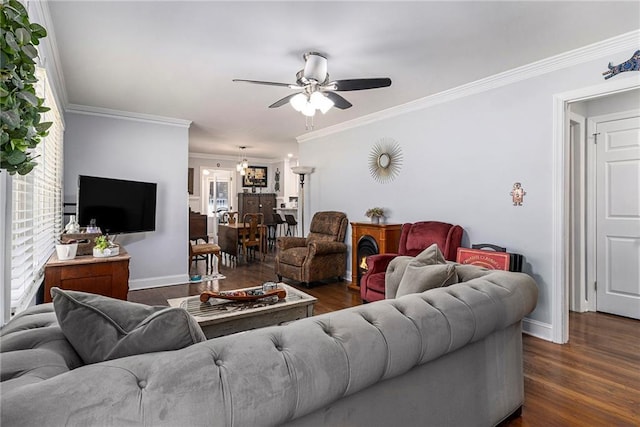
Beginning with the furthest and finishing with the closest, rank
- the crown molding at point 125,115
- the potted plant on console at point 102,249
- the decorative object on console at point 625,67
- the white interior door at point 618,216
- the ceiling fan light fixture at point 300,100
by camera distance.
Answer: the crown molding at point 125,115 → the white interior door at point 618,216 → the potted plant on console at point 102,249 → the ceiling fan light fixture at point 300,100 → the decorative object on console at point 625,67

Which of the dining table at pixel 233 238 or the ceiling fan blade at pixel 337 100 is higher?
the ceiling fan blade at pixel 337 100

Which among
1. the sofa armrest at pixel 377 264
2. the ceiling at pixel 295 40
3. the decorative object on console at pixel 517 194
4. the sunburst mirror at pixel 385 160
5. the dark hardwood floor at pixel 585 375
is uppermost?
the ceiling at pixel 295 40

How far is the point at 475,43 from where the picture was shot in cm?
271

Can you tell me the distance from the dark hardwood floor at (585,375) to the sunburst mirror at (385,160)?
1.90m

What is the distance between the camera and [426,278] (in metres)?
1.80

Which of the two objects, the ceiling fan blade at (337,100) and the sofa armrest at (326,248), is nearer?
the ceiling fan blade at (337,100)

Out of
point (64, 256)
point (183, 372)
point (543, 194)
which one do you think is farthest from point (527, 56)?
point (64, 256)

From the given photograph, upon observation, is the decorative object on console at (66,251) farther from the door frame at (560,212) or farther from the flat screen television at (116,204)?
the door frame at (560,212)

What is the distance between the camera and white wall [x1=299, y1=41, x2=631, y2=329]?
10.2 feet

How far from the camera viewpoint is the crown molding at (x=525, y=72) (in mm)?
2654

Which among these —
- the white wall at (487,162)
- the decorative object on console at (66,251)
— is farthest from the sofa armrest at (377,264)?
the decorative object on console at (66,251)

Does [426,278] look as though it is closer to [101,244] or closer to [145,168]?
[101,244]

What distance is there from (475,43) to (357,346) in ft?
8.80

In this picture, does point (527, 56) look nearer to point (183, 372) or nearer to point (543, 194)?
point (543, 194)
